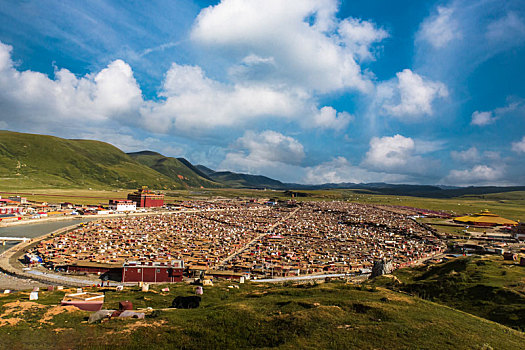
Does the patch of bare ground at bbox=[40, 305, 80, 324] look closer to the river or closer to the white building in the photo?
the river

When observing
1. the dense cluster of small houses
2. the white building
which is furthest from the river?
the white building

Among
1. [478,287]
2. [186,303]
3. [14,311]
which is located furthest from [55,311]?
[478,287]

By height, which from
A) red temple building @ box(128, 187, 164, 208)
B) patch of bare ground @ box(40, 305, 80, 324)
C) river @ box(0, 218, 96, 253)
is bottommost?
river @ box(0, 218, 96, 253)

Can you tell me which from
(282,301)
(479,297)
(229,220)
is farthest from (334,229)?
(282,301)

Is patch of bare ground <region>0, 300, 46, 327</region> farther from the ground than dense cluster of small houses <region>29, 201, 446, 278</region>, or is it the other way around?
patch of bare ground <region>0, 300, 46, 327</region>

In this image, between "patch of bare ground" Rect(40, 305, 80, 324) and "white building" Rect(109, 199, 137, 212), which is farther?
"white building" Rect(109, 199, 137, 212)

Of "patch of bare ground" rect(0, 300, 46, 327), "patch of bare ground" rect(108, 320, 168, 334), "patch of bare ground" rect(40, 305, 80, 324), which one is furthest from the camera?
"patch of bare ground" rect(40, 305, 80, 324)

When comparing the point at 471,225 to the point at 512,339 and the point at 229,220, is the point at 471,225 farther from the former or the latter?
the point at 512,339

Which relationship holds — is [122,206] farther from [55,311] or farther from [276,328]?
[276,328]

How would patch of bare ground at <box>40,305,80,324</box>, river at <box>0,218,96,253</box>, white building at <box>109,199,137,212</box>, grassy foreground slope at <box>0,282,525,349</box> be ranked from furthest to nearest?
white building at <box>109,199,137,212</box> → river at <box>0,218,96,253</box> → patch of bare ground at <box>40,305,80,324</box> → grassy foreground slope at <box>0,282,525,349</box>
